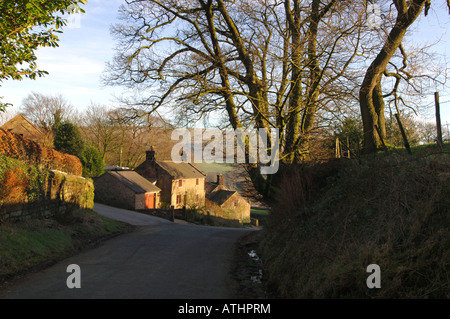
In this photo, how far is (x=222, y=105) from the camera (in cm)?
1548

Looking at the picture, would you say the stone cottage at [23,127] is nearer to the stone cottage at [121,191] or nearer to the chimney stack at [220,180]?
the stone cottage at [121,191]

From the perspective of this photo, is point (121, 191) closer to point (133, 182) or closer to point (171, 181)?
point (133, 182)

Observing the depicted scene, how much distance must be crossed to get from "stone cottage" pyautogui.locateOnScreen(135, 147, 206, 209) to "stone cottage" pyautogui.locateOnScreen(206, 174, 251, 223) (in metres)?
3.29

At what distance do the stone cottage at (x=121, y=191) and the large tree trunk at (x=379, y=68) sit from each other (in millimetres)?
29280

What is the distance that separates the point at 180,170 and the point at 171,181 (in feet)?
13.6

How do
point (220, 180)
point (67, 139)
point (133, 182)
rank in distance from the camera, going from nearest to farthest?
point (67, 139) < point (133, 182) < point (220, 180)

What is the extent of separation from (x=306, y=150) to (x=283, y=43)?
4189 mm

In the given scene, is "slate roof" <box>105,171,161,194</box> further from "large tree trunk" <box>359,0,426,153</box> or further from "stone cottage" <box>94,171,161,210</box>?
"large tree trunk" <box>359,0,426,153</box>

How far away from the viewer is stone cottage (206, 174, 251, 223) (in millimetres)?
52597

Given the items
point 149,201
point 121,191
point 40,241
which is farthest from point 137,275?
point 149,201

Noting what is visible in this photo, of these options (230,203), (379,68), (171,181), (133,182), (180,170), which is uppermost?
(379,68)

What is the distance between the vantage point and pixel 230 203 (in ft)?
178

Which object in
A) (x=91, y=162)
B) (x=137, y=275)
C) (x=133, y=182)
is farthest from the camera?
(x=91, y=162)
